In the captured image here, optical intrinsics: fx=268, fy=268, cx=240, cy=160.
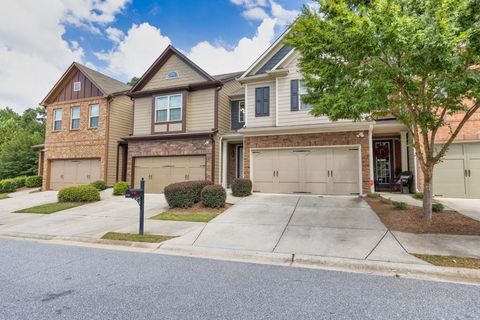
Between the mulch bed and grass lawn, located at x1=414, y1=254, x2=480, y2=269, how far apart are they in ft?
5.81

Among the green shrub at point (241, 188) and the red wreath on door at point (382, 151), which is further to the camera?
the red wreath on door at point (382, 151)

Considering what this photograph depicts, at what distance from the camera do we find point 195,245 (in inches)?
252

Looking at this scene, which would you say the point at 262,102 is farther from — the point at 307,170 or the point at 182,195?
the point at 182,195

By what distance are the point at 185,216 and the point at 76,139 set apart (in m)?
13.1

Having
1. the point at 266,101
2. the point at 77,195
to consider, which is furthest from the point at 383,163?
the point at 77,195

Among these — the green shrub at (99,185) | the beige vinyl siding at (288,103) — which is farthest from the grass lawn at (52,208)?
the beige vinyl siding at (288,103)

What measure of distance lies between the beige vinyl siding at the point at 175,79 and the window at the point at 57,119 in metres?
7.06

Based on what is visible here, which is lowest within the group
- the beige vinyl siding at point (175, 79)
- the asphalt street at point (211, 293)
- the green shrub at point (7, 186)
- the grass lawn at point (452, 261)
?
the asphalt street at point (211, 293)

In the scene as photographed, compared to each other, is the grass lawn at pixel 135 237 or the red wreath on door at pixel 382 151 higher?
the red wreath on door at pixel 382 151

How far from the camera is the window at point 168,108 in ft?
52.3

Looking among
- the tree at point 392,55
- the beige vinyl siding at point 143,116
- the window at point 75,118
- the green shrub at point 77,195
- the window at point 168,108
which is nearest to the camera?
the tree at point 392,55

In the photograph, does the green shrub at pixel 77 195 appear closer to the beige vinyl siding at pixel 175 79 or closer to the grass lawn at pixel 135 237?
the grass lawn at pixel 135 237

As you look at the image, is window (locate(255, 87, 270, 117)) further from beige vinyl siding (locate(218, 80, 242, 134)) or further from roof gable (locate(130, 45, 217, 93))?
roof gable (locate(130, 45, 217, 93))

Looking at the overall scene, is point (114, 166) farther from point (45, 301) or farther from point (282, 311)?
point (282, 311)
